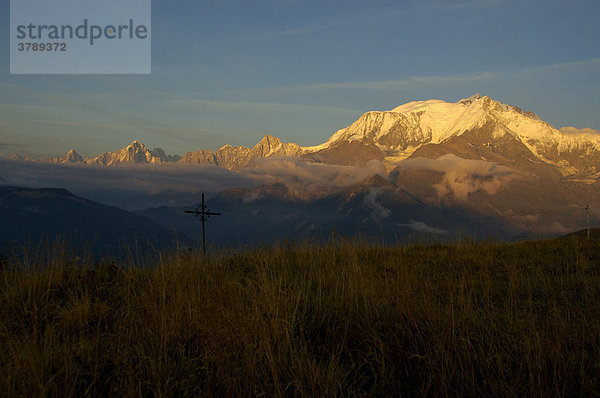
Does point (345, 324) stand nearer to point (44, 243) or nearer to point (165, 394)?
point (165, 394)

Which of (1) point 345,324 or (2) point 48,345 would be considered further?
(1) point 345,324

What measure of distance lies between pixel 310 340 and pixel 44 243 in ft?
23.4

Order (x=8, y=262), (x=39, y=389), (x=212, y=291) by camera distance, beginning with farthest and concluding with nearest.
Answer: (x=8, y=262), (x=212, y=291), (x=39, y=389)

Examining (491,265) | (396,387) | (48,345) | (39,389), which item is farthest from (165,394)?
(491,265)

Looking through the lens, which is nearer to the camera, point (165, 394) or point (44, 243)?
point (165, 394)

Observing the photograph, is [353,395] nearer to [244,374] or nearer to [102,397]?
[244,374]

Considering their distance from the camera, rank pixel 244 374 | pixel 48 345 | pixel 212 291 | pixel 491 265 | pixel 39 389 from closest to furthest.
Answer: pixel 39 389 < pixel 244 374 < pixel 48 345 < pixel 212 291 < pixel 491 265

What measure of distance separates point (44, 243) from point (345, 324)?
7395 millimetres

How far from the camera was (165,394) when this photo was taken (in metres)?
4.26

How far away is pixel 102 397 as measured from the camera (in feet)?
14.8

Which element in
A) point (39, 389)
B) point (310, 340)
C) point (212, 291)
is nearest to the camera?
point (39, 389)

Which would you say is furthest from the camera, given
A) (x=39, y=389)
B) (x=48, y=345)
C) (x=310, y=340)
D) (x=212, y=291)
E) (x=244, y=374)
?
(x=212, y=291)

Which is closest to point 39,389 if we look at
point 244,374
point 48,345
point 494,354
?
point 48,345

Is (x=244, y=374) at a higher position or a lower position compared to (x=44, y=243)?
lower
